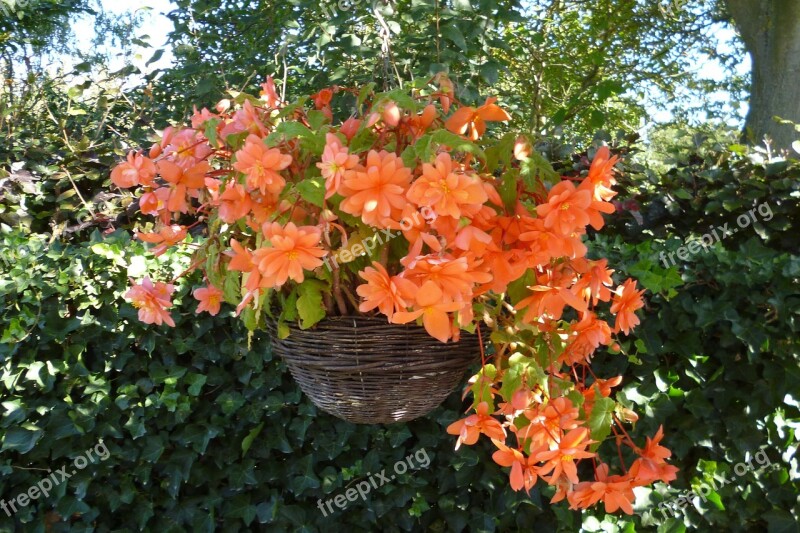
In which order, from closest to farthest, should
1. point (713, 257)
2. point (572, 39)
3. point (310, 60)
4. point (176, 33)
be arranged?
point (713, 257), point (310, 60), point (176, 33), point (572, 39)

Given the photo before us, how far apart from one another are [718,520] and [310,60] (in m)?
2.16

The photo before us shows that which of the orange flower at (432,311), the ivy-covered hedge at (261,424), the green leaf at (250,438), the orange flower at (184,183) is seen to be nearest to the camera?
the orange flower at (432,311)

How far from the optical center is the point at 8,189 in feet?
9.22

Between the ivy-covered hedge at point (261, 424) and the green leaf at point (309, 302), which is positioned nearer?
the green leaf at point (309, 302)

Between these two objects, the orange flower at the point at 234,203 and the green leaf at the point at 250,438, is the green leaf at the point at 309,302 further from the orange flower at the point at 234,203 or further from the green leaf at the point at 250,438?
the green leaf at the point at 250,438

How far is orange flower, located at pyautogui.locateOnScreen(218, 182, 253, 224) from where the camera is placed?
3.43 ft

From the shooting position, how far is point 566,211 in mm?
980

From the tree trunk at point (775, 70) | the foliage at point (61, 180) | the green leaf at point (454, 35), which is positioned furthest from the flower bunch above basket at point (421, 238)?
the tree trunk at point (775, 70)

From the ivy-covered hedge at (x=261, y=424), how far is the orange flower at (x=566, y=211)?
1.18 m

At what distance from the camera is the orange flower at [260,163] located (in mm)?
980

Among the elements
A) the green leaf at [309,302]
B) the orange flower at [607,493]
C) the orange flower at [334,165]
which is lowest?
the orange flower at [607,493]

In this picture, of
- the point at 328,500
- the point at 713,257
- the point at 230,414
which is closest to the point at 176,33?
the point at 230,414

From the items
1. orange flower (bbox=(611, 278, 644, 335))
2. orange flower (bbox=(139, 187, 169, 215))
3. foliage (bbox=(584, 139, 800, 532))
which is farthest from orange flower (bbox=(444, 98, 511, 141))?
foliage (bbox=(584, 139, 800, 532))

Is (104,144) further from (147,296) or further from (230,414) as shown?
(147,296)
